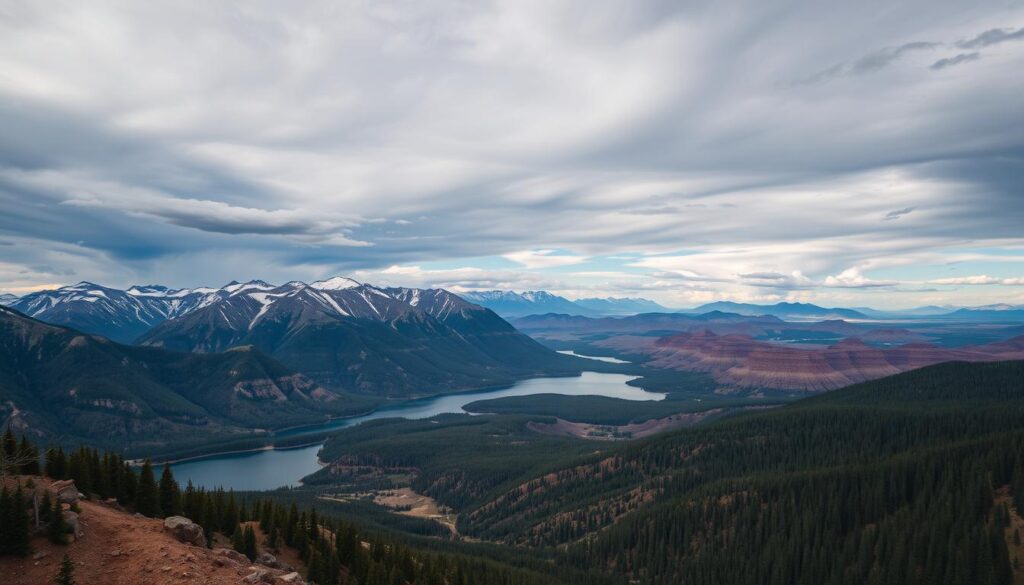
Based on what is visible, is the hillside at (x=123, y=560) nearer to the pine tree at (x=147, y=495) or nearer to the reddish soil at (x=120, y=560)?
the reddish soil at (x=120, y=560)

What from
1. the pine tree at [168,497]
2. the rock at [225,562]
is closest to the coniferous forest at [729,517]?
the pine tree at [168,497]

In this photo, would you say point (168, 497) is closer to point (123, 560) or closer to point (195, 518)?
point (195, 518)

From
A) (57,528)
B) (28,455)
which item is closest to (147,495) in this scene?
(28,455)

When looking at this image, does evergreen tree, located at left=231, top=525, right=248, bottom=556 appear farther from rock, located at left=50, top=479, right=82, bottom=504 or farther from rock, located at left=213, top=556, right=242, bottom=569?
rock, located at left=50, top=479, right=82, bottom=504

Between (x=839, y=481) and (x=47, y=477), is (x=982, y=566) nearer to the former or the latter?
(x=839, y=481)

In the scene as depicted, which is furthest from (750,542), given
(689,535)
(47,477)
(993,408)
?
(47,477)

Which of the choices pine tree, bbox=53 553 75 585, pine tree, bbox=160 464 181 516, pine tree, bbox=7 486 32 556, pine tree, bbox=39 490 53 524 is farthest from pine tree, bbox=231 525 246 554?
pine tree, bbox=7 486 32 556

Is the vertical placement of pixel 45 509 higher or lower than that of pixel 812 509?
higher
